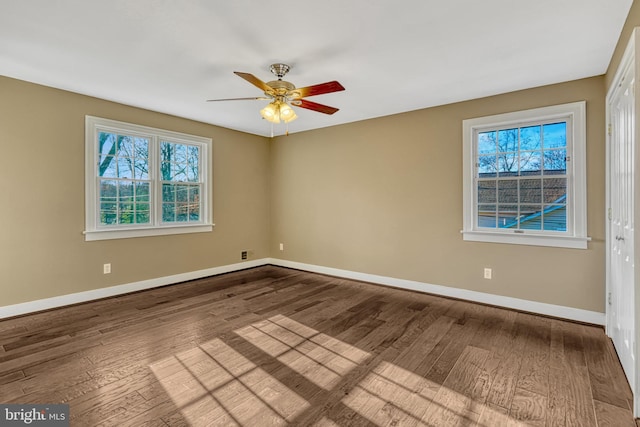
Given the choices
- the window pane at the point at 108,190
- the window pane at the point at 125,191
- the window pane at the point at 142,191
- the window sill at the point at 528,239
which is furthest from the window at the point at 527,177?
the window pane at the point at 108,190

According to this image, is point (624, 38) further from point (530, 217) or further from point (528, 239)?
point (528, 239)

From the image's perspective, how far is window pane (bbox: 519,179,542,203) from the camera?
355cm

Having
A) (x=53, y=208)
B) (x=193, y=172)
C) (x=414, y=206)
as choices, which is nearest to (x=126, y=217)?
(x=53, y=208)

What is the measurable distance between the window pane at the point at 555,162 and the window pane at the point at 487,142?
550mm

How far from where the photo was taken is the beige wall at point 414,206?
326 centimetres

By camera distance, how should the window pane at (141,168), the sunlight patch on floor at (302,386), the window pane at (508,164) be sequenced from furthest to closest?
the window pane at (141,168), the window pane at (508,164), the sunlight patch on floor at (302,386)

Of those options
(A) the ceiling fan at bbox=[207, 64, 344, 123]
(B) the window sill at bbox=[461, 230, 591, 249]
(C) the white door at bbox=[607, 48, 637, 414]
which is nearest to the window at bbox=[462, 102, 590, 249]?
(B) the window sill at bbox=[461, 230, 591, 249]

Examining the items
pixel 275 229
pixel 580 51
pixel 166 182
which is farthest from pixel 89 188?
pixel 580 51

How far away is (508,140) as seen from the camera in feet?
12.3

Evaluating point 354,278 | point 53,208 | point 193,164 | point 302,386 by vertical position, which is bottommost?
point 302,386

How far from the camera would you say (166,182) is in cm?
471

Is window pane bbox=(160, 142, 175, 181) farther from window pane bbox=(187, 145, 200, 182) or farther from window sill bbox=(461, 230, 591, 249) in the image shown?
window sill bbox=(461, 230, 591, 249)

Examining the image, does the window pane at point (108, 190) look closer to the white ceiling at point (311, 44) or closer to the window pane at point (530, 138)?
the white ceiling at point (311, 44)

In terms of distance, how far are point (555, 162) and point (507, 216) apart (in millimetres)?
755
